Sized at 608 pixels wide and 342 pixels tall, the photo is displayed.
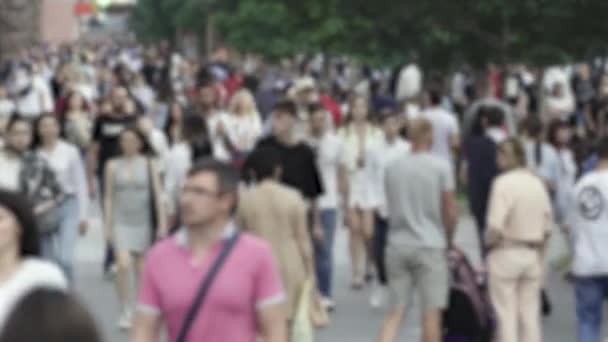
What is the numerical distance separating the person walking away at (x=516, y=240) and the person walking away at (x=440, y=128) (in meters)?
5.27

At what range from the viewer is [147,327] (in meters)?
6.04

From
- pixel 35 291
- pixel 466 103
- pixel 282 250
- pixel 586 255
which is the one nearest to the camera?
pixel 35 291

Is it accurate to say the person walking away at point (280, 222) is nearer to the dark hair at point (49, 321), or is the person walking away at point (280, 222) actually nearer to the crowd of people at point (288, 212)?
the crowd of people at point (288, 212)

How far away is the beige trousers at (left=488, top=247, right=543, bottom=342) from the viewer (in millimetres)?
10648

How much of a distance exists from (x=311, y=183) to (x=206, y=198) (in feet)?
18.7

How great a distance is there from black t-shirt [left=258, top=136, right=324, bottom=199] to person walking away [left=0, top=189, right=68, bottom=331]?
5745 mm

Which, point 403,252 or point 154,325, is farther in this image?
point 403,252

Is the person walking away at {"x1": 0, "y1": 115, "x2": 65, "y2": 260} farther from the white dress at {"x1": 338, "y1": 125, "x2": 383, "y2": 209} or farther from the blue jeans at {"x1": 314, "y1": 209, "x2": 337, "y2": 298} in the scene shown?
the white dress at {"x1": 338, "y1": 125, "x2": 383, "y2": 209}

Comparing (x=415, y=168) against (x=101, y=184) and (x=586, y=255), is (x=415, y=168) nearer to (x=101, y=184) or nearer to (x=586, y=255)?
(x=586, y=255)

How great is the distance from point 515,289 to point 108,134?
5656 mm

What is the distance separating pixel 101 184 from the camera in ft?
50.6

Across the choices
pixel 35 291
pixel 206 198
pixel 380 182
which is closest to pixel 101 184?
pixel 380 182

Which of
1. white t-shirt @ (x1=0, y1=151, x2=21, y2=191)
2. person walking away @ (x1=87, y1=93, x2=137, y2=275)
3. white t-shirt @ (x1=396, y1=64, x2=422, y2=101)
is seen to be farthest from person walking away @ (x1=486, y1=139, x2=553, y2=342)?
Answer: white t-shirt @ (x1=396, y1=64, x2=422, y2=101)

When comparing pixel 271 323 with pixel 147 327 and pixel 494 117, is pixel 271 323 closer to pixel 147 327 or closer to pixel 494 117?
pixel 147 327
